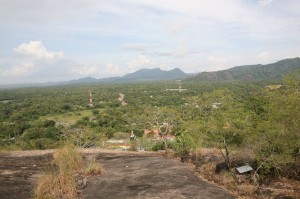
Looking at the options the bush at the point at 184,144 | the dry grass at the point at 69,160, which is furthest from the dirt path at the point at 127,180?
the bush at the point at 184,144

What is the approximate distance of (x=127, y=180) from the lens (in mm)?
11242

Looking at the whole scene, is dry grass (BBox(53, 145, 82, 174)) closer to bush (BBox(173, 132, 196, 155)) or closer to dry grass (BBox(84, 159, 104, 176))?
dry grass (BBox(84, 159, 104, 176))

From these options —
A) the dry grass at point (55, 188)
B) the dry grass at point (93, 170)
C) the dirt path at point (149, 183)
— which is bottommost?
the dirt path at point (149, 183)

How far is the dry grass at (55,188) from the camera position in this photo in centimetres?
915

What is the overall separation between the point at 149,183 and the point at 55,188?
121 inches

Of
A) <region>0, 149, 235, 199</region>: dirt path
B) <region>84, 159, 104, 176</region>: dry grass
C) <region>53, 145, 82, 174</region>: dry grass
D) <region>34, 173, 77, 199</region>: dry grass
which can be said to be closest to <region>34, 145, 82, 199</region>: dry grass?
<region>34, 173, 77, 199</region>: dry grass

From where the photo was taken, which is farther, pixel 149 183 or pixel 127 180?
pixel 127 180

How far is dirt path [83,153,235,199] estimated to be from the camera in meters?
9.73

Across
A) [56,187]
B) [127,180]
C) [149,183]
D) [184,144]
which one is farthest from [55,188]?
[184,144]

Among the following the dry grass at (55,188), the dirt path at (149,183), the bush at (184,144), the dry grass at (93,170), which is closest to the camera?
the dry grass at (55,188)

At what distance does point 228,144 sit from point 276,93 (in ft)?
9.13

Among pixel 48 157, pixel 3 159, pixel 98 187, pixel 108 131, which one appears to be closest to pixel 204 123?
pixel 98 187

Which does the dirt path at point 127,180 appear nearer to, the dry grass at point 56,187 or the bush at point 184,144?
the dry grass at point 56,187

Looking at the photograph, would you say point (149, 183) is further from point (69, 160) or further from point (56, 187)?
point (69, 160)
